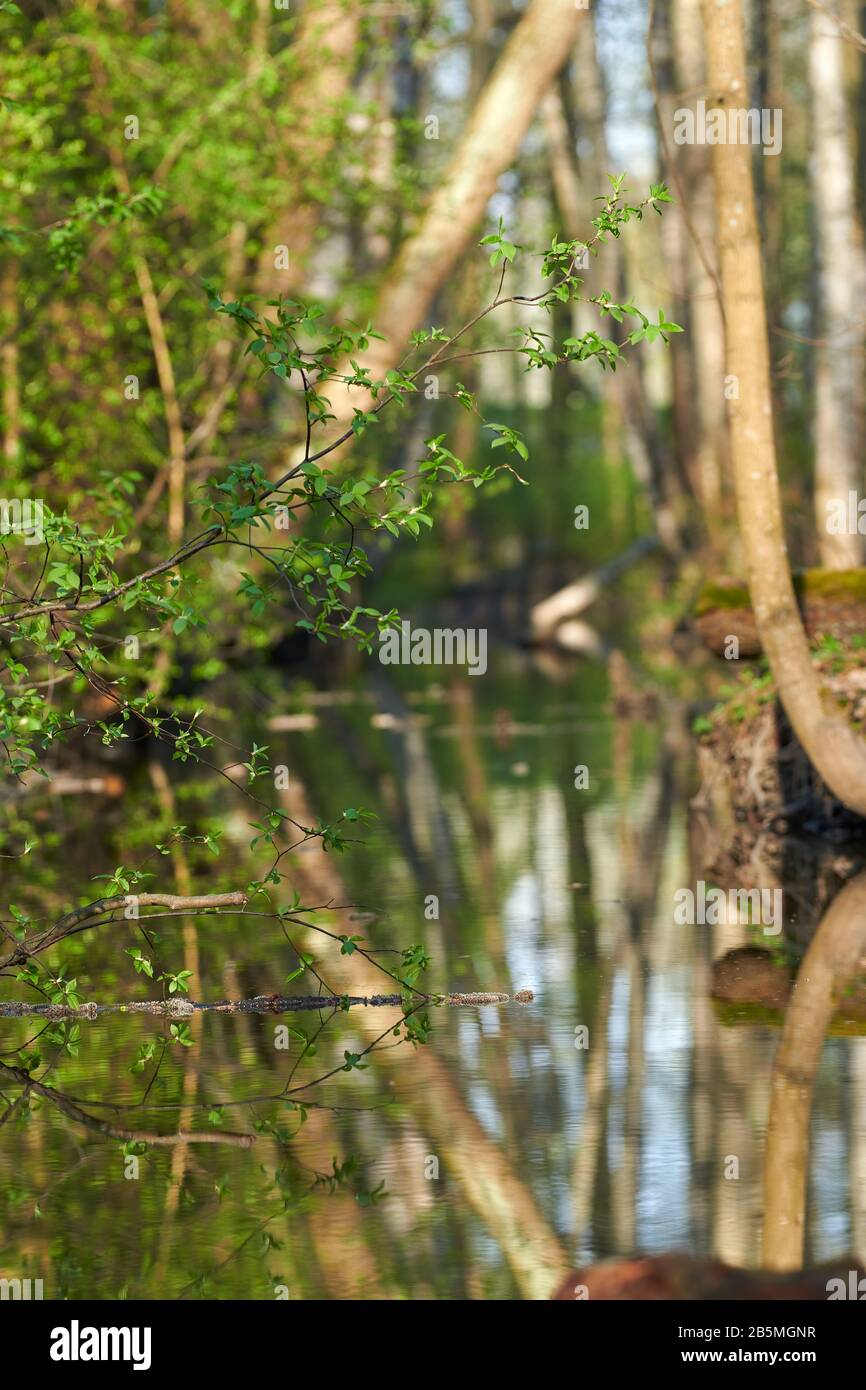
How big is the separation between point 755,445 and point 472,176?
327 inches

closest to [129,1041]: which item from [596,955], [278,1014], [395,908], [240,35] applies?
A: [278,1014]

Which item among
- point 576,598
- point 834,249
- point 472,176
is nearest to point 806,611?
point 472,176

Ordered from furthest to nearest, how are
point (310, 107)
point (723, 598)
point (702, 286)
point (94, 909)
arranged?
point (702, 286) → point (310, 107) → point (723, 598) → point (94, 909)

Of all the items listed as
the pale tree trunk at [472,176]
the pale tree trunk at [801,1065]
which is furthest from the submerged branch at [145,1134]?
the pale tree trunk at [472,176]

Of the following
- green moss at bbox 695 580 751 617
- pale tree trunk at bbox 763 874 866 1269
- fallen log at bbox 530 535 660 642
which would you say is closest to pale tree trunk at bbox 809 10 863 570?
green moss at bbox 695 580 751 617

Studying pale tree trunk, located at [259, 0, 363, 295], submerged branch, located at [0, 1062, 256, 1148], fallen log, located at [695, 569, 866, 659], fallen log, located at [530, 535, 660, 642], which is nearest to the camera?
submerged branch, located at [0, 1062, 256, 1148]

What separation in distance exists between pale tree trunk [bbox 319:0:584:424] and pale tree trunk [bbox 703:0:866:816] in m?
7.24

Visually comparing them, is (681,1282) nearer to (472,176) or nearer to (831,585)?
(831,585)

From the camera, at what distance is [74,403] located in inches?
744

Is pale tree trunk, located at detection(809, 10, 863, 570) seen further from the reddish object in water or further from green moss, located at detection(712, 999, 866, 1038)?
the reddish object in water

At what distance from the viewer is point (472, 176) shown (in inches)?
776

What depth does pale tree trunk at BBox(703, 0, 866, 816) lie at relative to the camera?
12.1m

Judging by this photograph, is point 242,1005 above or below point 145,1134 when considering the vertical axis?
above

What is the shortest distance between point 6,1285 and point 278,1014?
338cm
